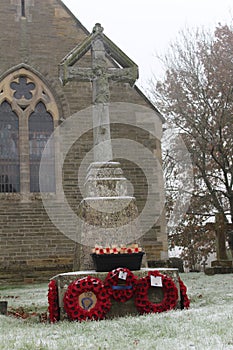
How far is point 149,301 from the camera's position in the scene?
702 centimetres

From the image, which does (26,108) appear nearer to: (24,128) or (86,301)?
(24,128)

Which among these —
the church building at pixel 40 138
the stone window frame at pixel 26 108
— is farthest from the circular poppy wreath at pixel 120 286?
the stone window frame at pixel 26 108

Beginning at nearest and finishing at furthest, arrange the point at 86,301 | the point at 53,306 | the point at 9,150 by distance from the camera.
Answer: the point at 86,301 → the point at 53,306 → the point at 9,150

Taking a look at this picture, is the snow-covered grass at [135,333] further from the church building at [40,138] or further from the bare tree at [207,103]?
the bare tree at [207,103]

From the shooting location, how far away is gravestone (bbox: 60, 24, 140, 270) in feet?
26.9

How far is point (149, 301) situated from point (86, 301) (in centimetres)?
92

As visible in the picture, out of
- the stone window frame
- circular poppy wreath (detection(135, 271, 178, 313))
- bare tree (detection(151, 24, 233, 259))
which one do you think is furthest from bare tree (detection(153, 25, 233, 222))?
circular poppy wreath (detection(135, 271, 178, 313))

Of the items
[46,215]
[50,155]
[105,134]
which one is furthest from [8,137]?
[105,134]

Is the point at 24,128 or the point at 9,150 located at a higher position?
the point at 24,128

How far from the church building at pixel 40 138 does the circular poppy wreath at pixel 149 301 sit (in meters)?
7.89

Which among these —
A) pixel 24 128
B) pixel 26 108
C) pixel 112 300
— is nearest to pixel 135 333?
pixel 112 300

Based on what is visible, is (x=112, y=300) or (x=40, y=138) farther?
(x=40, y=138)

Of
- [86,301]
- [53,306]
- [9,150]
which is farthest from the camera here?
[9,150]

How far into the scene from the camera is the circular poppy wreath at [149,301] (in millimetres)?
6922
